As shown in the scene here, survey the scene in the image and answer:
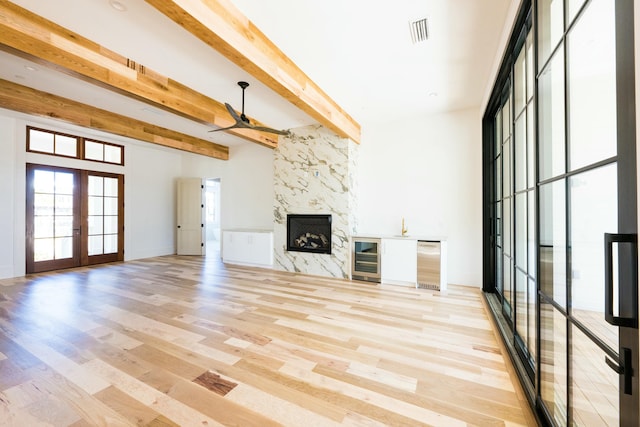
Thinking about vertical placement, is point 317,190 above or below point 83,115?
below

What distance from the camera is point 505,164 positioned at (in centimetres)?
311

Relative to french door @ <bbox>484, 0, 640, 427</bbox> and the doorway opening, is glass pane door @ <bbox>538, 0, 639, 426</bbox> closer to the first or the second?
french door @ <bbox>484, 0, 640, 427</bbox>

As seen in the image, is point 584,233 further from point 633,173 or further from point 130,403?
point 130,403

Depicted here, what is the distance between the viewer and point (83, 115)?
4.50m

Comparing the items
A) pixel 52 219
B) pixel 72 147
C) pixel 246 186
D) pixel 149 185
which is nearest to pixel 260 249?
pixel 246 186

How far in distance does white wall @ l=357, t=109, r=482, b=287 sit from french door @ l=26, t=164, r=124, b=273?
6401 mm

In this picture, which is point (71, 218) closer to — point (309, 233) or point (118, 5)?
point (309, 233)

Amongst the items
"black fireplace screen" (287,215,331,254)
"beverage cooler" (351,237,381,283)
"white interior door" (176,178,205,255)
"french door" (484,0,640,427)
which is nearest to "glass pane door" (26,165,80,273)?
"white interior door" (176,178,205,255)

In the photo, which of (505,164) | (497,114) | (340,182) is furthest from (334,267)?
(497,114)

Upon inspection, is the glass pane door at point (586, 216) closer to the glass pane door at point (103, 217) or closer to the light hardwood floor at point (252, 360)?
the light hardwood floor at point (252, 360)

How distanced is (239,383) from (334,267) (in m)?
3.45

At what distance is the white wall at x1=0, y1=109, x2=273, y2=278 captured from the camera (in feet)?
16.8

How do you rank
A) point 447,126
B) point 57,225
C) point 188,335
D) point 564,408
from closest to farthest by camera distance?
point 564,408 < point 188,335 < point 447,126 < point 57,225

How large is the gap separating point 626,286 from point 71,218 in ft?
28.2
